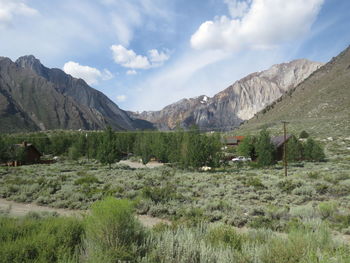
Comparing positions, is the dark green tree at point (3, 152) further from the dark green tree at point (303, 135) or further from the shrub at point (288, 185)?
the dark green tree at point (303, 135)

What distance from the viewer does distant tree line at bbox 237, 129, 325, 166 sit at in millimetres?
34188

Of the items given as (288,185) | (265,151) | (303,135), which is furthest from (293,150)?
(303,135)

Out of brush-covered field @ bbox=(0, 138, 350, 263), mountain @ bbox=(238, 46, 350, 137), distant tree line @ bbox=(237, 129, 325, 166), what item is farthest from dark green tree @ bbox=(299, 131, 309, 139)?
brush-covered field @ bbox=(0, 138, 350, 263)

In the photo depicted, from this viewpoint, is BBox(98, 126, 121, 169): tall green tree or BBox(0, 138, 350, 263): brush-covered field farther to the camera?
BBox(98, 126, 121, 169): tall green tree

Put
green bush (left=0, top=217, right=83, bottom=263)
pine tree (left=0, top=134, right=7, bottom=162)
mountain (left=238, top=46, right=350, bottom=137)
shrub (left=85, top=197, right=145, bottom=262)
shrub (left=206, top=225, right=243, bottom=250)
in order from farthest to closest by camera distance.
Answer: mountain (left=238, top=46, right=350, bottom=137) < pine tree (left=0, top=134, right=7, bottom=162) < shrub (left=206, top=225, right=243, bottom=250) < shrub (left=85, top=197, right=145, bottom=262) < green bush (left=0, top=217, right=83, bottom=263)

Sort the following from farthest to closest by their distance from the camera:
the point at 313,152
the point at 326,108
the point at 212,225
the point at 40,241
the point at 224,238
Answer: the point at 326,108 < the point at 313,152 < the point at 212,225 < the point at 224,238 < the point at 40,241

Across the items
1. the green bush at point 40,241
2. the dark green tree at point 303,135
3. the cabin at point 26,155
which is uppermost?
the dark green tree at point 303,135

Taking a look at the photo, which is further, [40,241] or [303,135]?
[303,135]

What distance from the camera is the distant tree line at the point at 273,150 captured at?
34188 millimetres

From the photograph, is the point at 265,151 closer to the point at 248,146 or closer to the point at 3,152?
the point at 248,146

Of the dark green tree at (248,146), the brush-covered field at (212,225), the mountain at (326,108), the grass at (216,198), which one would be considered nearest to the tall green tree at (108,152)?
the brush-covered field at (212,225)

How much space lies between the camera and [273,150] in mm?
34750

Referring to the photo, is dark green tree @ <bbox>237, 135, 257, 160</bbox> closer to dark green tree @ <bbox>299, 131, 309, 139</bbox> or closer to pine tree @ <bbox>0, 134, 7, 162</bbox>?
dark green tree @ <bbox>299, 131, 309, 139</bbox>

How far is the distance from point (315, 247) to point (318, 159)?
4039cm
